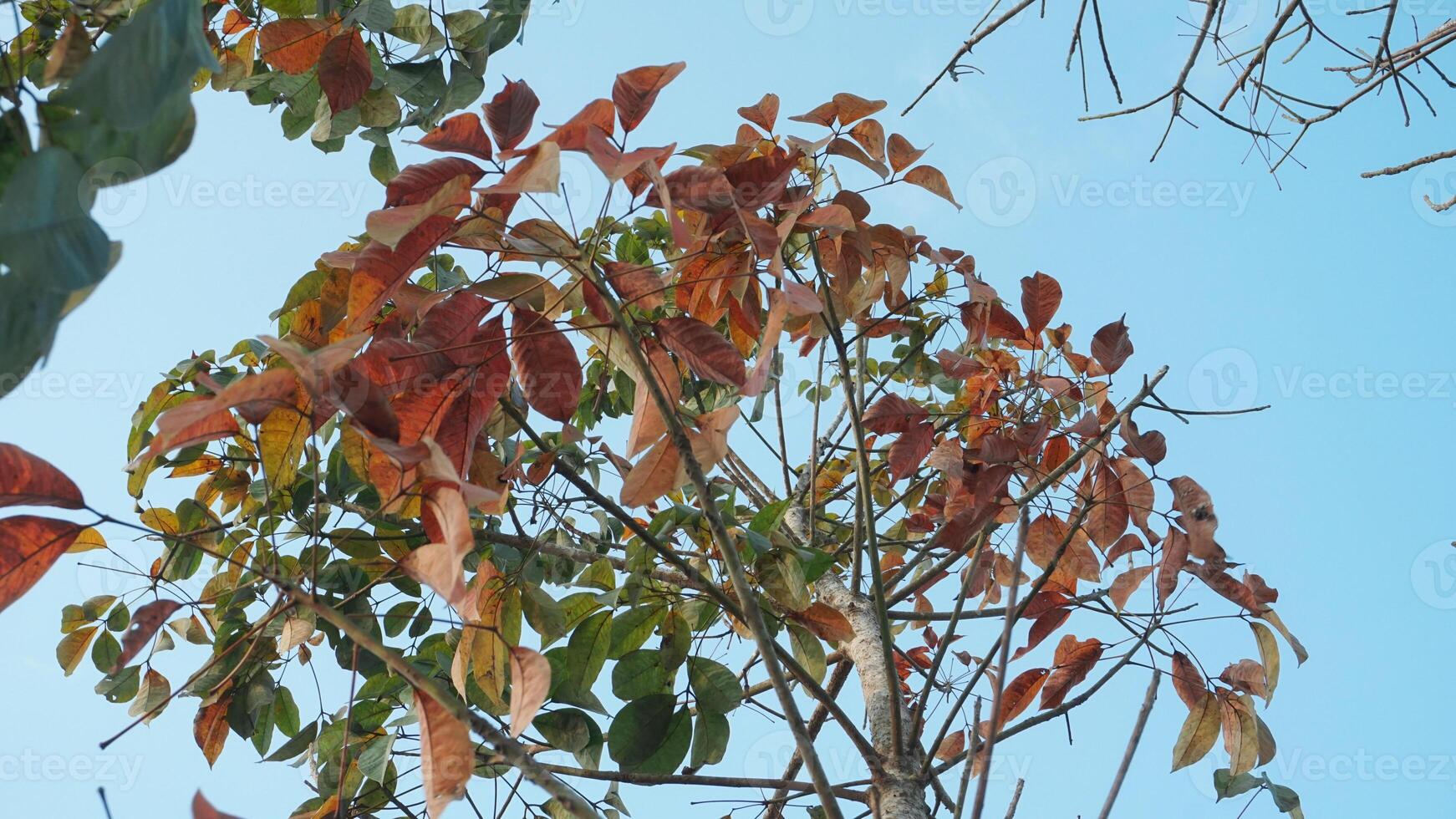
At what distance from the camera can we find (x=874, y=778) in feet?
3.69

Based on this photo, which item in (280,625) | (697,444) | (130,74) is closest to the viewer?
(130,74)

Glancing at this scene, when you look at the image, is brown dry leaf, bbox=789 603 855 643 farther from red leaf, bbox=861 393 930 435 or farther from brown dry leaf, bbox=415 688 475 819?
brown dry leaf, bbox=415 688 475 819

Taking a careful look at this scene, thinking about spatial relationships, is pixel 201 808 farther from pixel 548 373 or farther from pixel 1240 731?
pixel 1240 731

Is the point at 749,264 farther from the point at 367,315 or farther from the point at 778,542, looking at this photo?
the point at 367,315

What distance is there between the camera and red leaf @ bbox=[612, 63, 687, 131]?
0.93 metres

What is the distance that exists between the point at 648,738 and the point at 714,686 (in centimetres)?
9

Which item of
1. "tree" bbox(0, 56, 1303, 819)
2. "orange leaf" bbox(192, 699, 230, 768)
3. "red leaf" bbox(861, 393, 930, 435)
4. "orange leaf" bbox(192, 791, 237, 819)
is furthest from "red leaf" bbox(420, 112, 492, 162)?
"orange leaf" bbox(192, 699, 230, 768)

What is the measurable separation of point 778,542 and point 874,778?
0.93 ft

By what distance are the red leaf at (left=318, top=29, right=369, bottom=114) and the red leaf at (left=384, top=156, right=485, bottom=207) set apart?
0.42 meters

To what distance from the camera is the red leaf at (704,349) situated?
0.90 metres

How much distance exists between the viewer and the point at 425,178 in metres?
0.85

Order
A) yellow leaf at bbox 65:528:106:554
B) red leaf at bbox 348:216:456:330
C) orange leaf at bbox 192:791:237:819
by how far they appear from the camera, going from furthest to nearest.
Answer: yellow leaf at bbox 65:528:106:554
red leaf at bbox 348:216:456:330
orange leaf at bbox 192:791:237:819

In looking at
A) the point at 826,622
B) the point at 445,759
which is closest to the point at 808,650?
the point at 826,622

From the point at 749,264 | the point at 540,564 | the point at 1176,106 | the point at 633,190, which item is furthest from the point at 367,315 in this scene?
the point at 1176,106
